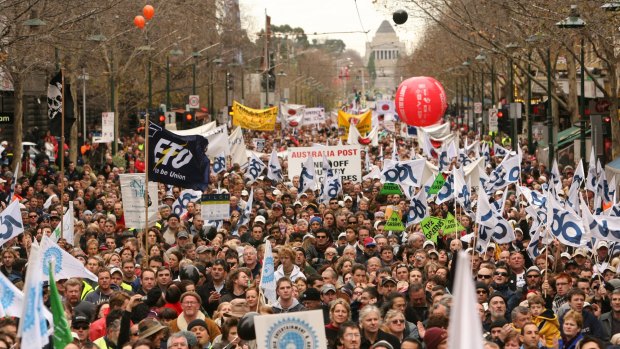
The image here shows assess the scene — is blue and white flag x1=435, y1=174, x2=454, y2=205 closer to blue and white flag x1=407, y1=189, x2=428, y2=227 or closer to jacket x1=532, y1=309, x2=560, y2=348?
blue and white flag x1=407, y1=189, x2=428, y2=227

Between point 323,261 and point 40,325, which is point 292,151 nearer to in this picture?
point 323,261

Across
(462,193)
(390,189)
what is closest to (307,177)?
(390,189)

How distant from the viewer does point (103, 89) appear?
196 ft

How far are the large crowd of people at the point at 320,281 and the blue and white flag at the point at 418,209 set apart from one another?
42cm

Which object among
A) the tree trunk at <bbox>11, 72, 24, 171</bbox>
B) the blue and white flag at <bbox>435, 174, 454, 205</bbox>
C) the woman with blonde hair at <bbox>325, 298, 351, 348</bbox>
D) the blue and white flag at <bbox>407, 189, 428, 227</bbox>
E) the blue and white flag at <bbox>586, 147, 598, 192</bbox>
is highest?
the tree trunk at <bbox>11, 72, 24, 171</bbox>

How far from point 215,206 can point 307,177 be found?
5.65m

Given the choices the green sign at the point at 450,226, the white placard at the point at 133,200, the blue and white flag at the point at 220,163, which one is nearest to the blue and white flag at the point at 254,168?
the blue and white flag at the point at 220,163

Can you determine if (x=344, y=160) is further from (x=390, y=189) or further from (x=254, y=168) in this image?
(x=390, y=189)

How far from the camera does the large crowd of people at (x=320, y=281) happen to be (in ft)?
37.7

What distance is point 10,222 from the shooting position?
17.1 meters

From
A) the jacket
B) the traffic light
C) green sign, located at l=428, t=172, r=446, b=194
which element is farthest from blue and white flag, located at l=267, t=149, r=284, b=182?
the jacket

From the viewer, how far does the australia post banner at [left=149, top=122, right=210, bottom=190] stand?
19.0 metres

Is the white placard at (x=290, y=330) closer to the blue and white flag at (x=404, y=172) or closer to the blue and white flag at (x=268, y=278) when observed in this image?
the blue and white flag at (x=268, y=278)

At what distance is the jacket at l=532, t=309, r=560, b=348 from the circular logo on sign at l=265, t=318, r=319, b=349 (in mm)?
3128
